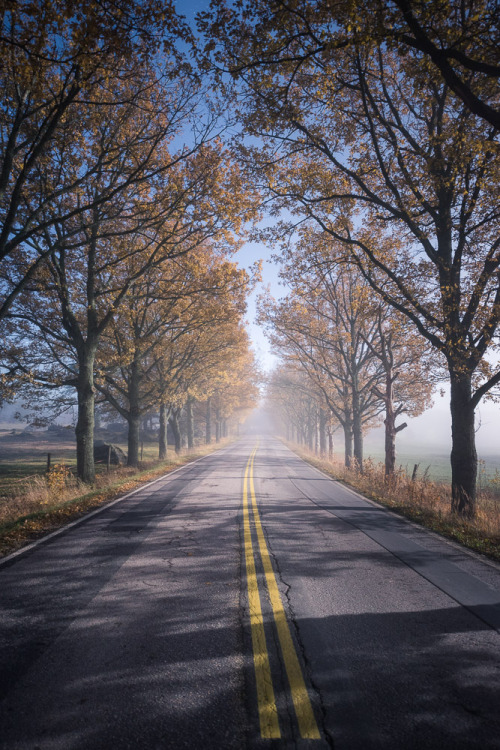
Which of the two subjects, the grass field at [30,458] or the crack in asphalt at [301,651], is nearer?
the crack in asphalt at [301,651]

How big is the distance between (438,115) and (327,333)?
38.1 ft

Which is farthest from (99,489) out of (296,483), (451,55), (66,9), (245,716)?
(451,55)

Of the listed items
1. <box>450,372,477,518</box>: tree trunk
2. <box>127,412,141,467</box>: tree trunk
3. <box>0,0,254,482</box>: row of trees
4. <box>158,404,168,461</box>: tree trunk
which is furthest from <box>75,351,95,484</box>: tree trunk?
<box>450,372,477,518</box>: tree trunk

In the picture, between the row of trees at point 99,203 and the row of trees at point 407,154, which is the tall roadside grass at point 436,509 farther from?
the row of trees at point 99,203

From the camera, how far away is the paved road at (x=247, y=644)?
2.37 metres

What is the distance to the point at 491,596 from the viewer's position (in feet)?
14.0

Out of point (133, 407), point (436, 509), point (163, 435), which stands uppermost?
point (133, 407)

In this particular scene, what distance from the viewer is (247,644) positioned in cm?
A: 325

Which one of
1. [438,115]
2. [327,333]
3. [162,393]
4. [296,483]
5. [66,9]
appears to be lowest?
[296,483]

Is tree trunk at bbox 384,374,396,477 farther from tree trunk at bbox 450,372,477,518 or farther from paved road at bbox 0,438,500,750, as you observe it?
paved road at bbox 0,438,500,750

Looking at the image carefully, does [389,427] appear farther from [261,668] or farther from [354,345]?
[261,668]

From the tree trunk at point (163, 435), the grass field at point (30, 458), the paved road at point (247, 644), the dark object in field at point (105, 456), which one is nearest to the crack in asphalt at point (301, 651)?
the paved road at point (247, 644)

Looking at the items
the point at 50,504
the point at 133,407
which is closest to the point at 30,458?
the point at 133,407

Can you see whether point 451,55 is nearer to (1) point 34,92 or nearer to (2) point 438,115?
(2) point 438,115
